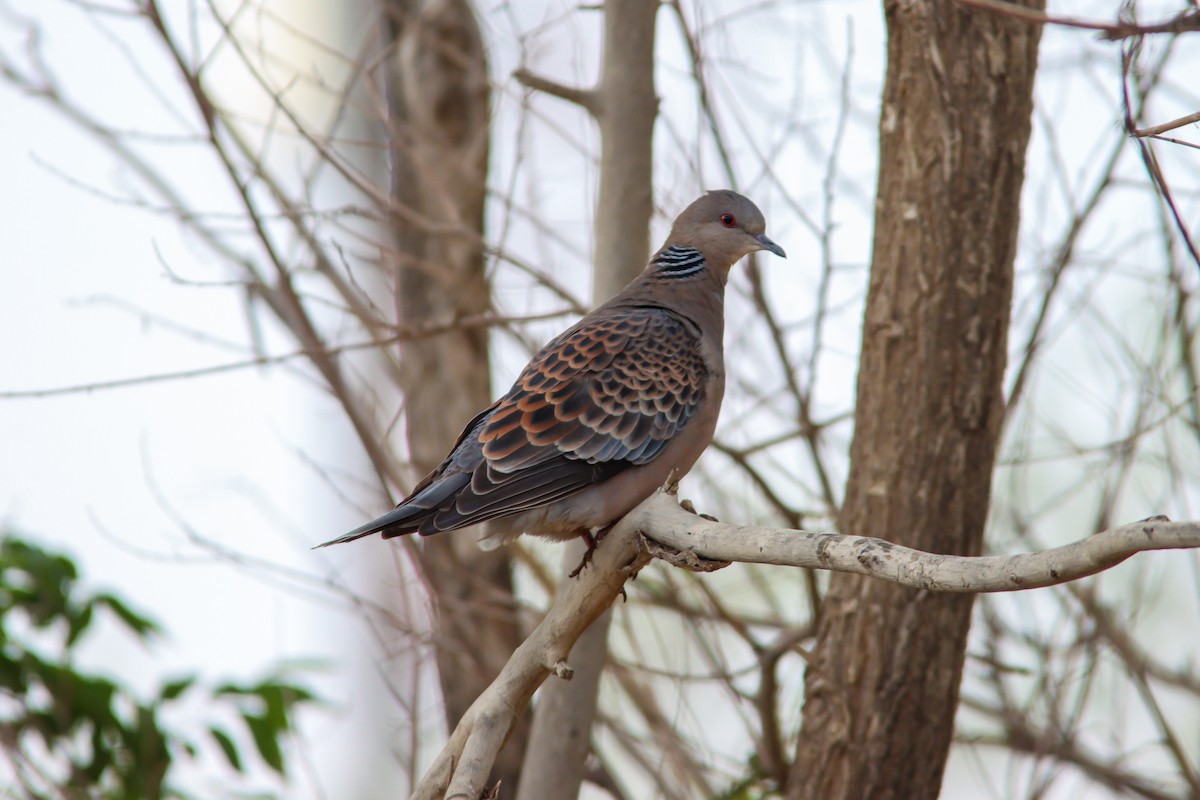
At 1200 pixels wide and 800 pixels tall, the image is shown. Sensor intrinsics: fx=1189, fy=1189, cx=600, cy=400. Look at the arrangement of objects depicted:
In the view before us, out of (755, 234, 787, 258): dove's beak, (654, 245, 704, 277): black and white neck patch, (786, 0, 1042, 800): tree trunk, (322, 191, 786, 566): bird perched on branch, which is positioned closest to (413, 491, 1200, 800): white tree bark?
(322, 191, 786, 566): bird perched on branch

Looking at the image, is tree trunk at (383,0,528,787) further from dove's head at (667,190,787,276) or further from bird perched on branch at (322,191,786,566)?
bird perched on branch at (322,191,786,566)

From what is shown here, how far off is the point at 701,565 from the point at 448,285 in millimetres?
3094

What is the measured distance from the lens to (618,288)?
4137mm

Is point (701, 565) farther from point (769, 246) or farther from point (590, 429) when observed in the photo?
point (769, 246)

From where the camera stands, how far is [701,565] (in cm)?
250

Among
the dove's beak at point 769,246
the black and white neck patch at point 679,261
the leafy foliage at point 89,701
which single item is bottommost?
the leafy foliage at point 89,701

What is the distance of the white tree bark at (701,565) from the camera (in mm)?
1728

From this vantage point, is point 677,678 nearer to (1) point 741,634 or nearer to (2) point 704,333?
(1) point 741,634

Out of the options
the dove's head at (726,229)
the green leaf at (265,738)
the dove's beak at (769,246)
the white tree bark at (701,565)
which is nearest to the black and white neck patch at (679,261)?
the dove's head at (726,229)

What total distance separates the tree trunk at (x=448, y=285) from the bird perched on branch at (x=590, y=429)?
1287mm

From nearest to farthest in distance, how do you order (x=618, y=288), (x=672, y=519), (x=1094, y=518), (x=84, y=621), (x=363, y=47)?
(x=672, y=519) < (x=84, y=621) < (x=618, y=288) < (x=1094, y=518) < (x=363, y=47)

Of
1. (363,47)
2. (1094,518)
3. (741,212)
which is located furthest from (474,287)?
(1094,518)

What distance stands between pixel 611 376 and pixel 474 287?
5.46ft

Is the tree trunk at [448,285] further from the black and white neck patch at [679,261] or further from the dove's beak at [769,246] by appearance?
the dove's beak at [769,246]
